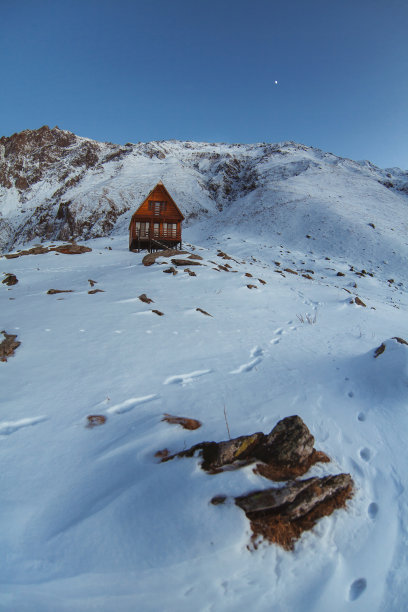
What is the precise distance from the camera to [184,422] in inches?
132

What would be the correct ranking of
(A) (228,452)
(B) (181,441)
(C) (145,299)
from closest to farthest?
(A) (228,452) < (B) (181,441) < (C) (145,299)

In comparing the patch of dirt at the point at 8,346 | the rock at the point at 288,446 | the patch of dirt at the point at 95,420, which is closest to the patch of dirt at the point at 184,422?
the patch of dirt at the point at 95,420

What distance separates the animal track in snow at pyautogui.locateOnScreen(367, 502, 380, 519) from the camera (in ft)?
7.68

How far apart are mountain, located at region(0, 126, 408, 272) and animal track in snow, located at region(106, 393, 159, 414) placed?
25.4m

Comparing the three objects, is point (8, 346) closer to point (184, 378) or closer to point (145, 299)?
point (184, 378)

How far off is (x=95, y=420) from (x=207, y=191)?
58.5 meters

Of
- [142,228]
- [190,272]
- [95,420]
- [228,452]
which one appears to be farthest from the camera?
[142,228]

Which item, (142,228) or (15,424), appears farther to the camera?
(142,228)

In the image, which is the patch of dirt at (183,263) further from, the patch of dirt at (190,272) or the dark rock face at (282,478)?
the dark rock face at (282,478)

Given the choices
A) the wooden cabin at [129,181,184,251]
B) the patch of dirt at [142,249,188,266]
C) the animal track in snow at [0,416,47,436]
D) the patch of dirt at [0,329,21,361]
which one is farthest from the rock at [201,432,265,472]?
the wooden cabin at [129,181,184,251]

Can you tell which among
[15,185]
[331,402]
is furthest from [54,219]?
[331,402]

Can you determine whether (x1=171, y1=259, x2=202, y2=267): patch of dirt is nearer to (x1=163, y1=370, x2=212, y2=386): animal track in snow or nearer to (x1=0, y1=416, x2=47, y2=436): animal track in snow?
(x1=163, y1=370, x2=212, y2=386): animal track in snow

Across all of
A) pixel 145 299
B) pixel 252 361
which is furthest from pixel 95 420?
pixel 145 299

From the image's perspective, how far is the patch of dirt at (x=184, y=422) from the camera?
129 inches
